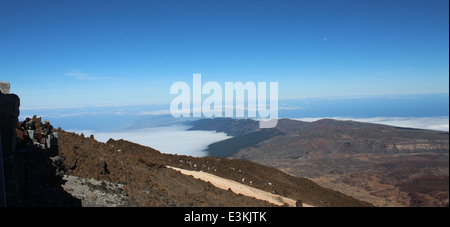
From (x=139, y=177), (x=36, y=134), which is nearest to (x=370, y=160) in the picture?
(x=139, y=177)

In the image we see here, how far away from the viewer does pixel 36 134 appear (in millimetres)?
8438

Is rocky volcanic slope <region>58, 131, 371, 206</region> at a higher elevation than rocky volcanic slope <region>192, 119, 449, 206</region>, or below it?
higher

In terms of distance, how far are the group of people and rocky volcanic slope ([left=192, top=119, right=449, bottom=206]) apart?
40.9 m

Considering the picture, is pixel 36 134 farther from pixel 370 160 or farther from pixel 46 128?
pixel 370 160

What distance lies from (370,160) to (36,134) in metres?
72.0

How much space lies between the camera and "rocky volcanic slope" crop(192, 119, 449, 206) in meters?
43.6

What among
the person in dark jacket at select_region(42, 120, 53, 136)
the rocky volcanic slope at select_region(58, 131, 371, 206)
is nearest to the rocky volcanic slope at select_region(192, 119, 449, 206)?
the rocky volcanic slope at select_region(58, 131, 371, 206)

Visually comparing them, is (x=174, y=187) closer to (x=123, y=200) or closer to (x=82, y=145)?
(x=123, y=200)

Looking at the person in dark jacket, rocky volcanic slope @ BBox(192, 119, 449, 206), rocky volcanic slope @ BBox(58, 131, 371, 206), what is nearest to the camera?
the person in dark jacket

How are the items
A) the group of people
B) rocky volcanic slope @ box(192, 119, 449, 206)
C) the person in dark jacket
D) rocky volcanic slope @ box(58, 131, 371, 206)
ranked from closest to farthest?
the group of people, the person in dark jacket, rocky volcanic slope @ box(58, 131, 371, 206), rocky volcanic slope @ box(192, 119, 449, 206)

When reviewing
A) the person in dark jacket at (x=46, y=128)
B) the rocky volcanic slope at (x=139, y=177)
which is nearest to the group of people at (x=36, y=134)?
the person in dark jacket at (x=46, y=128)

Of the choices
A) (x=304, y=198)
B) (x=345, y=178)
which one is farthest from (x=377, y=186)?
(x=304, y=198)

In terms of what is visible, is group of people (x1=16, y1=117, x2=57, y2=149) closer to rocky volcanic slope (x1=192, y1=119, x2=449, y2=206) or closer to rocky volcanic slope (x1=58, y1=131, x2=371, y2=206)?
rocky volcanic slope (x1=58, y1=131, x2=371, y2=206)

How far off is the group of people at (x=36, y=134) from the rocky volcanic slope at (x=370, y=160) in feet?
134
